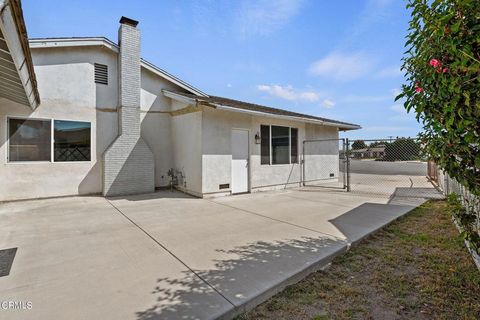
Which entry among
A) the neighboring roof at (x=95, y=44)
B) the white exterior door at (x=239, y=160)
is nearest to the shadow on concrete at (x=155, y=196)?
the white exterior door at (x=239, y=160)

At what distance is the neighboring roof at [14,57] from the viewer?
2.68m

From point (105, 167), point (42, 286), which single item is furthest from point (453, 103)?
point (105, 167)

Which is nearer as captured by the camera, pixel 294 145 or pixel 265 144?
pixel 265 144

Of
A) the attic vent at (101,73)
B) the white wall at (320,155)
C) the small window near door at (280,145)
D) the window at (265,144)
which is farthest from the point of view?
the white wall at (320,155)

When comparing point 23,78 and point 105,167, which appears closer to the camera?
point 23,78

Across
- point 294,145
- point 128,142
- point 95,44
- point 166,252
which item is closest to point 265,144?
point 294,145

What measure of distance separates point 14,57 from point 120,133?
471 centimetres

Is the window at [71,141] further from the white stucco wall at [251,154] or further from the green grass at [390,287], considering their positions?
the green grass at [390,287]

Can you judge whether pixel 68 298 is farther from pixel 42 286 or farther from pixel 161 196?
pixel 161 196

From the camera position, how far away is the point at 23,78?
4.64m

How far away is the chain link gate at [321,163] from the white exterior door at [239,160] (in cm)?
307

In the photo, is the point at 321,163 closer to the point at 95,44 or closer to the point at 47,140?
the point at 95,44

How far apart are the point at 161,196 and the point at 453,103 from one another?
7.50 meters

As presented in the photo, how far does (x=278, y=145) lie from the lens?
31.2ft
